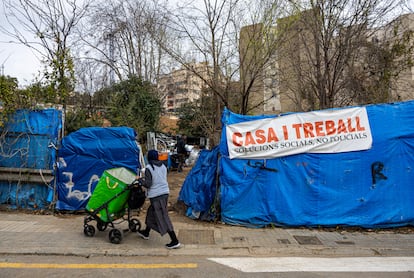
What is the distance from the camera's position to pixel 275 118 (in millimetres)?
6777

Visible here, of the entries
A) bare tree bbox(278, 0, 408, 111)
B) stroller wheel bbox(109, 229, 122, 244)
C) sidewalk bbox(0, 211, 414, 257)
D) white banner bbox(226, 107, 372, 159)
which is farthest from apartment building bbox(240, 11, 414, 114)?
stroller wheel bbox(109, 229, 122, 244)

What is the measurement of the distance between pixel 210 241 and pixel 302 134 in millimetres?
2990

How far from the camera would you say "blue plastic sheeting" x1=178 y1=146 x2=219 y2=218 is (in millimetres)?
6871

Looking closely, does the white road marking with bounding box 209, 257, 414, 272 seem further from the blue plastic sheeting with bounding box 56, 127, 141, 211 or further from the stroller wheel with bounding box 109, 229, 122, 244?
the blue plastic sheeting with bounding box 56, 127, 141, 211

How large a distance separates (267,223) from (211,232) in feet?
4.07

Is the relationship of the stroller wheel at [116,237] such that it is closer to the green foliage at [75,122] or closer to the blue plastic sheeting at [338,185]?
the blue plastic sheeting at [338,185]

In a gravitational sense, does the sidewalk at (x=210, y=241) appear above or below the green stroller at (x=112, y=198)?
below

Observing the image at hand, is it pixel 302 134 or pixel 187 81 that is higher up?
pixel 187 81

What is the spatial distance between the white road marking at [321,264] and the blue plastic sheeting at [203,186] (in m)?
2.03

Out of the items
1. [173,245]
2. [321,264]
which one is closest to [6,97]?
[173,245]

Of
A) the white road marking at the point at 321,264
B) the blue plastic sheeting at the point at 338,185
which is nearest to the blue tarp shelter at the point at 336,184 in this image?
the blue plastic sheeting at the point at 338,185

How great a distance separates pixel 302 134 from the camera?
6.58m

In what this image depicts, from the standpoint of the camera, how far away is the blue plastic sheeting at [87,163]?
7391 mm

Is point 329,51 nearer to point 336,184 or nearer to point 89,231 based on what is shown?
point 336,184
